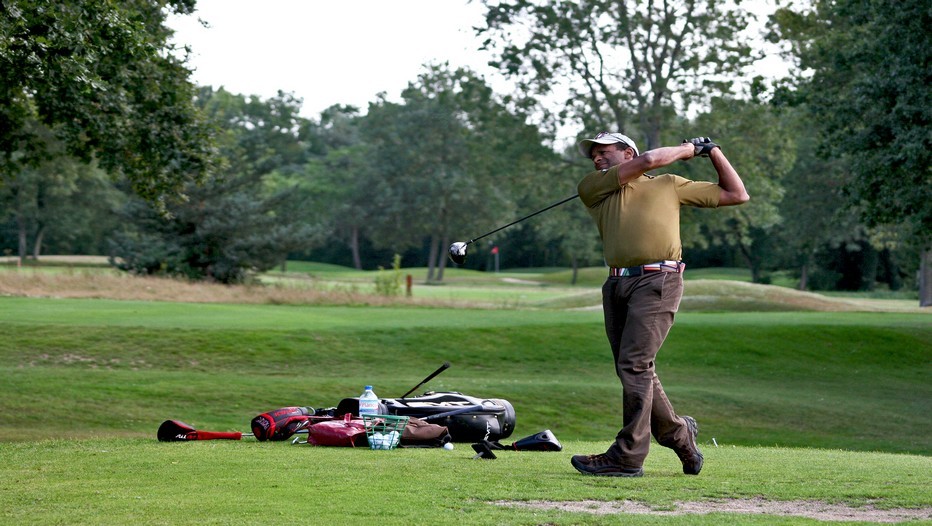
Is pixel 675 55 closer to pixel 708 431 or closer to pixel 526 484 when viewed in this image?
pixel 708 431

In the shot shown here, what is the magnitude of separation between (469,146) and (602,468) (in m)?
62.2

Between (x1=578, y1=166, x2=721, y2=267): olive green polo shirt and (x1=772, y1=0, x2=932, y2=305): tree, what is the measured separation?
595 inches

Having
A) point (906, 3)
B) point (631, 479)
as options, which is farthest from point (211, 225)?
point (631, 479)

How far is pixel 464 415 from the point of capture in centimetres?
1115

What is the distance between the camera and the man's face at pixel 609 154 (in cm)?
838

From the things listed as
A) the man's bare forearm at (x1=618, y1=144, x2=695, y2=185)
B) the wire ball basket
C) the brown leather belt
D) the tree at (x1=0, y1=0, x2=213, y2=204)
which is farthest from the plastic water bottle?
the tree at (x1=0, y1=0, x2=213, y2=204)

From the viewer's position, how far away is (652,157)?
7660mm

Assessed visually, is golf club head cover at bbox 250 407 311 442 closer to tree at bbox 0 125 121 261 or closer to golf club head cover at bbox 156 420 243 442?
golf club head cover at bbox 156 420 243 442

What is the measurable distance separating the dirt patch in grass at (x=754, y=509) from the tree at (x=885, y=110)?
1660 cm

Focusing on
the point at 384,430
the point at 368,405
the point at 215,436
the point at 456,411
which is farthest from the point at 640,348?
the point at 215,436

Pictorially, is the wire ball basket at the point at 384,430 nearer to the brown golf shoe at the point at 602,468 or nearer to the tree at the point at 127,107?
the brown golf shoe at the point at 602,468

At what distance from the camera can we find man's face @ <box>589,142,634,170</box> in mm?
8375

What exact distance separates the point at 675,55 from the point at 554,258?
65.2 m

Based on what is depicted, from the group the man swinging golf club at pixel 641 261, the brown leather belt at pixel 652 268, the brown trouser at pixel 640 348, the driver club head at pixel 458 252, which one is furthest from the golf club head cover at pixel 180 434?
the brown leather belt at pixel 652 268
